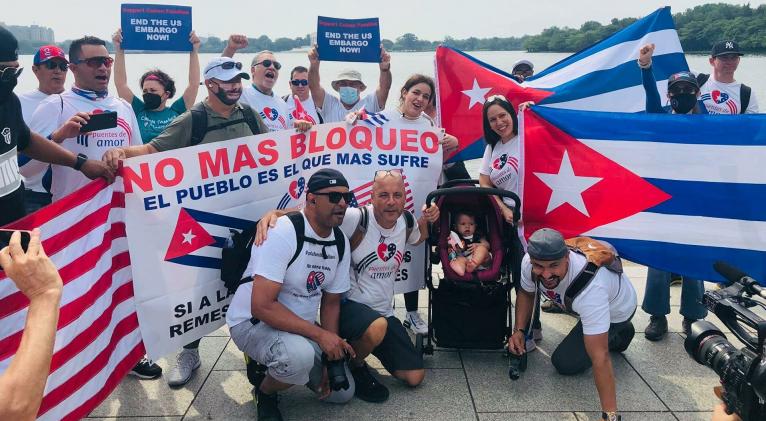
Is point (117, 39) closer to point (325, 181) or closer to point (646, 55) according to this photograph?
point (325, 181)

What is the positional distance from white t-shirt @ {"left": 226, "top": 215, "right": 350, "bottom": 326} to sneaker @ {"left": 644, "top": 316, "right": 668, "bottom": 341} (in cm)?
260

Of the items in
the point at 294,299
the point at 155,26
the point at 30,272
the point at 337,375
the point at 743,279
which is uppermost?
the point at 155,26

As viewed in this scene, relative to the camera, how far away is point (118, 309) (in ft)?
11.1

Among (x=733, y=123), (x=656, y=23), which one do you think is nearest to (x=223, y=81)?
(x=733, y=123)

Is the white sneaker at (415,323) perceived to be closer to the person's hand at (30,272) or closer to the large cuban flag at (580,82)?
the large cuban flag at (580,82)

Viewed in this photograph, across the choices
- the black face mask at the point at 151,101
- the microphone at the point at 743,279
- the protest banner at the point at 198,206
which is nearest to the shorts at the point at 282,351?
the protest banner at the point at 198,206

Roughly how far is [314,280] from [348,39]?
2.71 m

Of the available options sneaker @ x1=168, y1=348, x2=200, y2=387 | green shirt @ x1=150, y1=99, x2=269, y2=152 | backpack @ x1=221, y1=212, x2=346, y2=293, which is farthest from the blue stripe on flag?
sneaker @ x1=168, y1=348, x2=200, y2=387

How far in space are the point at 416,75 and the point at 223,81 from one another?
169 cm

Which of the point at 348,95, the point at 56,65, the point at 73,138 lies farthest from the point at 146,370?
the point at 348,95

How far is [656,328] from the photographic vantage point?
4.48 meters

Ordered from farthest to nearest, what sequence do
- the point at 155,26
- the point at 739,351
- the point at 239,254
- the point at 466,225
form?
the point at 155,26
the point at 466,225
the point at 239,254
the point at 739,351

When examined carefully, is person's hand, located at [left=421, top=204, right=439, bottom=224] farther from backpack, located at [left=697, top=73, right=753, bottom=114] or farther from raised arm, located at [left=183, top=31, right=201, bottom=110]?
backpack, located at [left=697, top=73, right=753, bottom=114]

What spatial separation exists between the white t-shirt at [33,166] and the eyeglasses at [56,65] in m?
0.22
